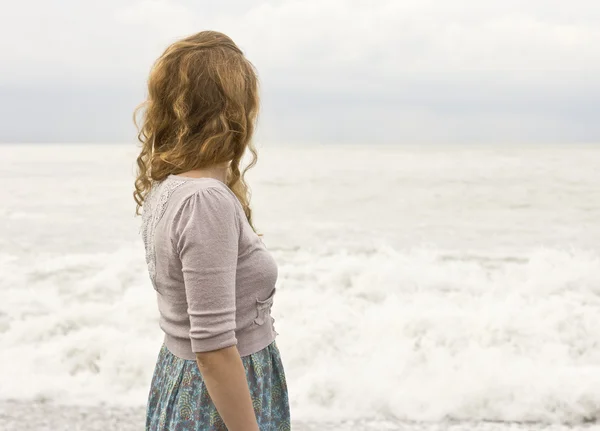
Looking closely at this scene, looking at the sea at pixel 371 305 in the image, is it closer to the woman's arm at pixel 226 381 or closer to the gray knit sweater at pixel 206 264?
the gray knit sweater at pixel 206 264

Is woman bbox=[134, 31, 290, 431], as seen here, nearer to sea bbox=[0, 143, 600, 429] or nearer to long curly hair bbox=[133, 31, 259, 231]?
long curly hair bbox=[133, 31, 259, 231]

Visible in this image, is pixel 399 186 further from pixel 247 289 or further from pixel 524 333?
pixel 247 289

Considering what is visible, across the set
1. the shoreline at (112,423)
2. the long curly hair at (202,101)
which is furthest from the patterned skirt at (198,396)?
the shoreline at (112,423)

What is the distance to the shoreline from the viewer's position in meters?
4.32

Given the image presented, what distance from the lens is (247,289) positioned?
1.41m

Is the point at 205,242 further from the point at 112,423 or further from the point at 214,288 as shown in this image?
the point at 112,423

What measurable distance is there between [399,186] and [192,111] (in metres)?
19.7

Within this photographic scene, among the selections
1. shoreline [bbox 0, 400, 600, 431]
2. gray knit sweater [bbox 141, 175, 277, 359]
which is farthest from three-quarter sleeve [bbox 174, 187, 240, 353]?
shoreline [bbox 0, 400, 600, 431]

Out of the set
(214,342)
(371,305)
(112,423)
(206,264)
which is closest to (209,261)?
(206,264)

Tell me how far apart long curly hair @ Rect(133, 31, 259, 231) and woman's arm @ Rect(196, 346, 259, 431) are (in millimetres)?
394

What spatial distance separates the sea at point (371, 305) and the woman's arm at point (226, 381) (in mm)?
1313

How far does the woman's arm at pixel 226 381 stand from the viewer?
1.30m

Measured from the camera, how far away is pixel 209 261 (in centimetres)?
124

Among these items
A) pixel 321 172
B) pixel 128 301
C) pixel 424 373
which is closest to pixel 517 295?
pixel 424 373
